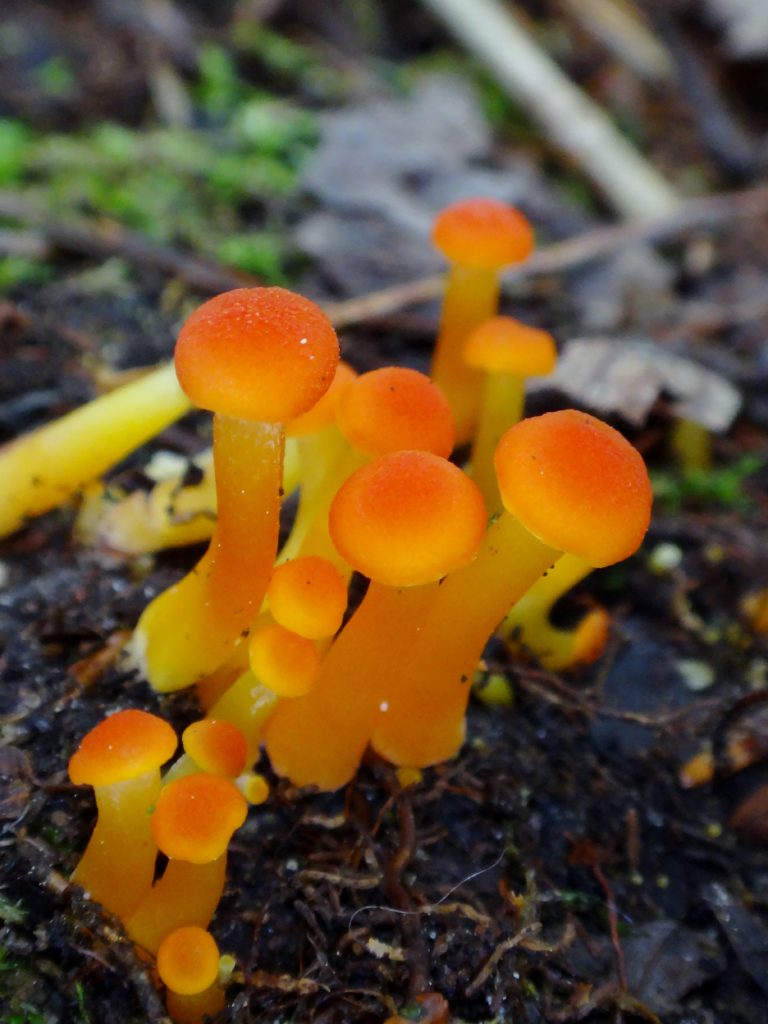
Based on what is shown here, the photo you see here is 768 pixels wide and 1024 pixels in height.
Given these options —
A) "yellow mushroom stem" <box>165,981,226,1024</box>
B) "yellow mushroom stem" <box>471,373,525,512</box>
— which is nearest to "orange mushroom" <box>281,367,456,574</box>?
"yellow mushroom stem" <box>471,373,525,512</box>

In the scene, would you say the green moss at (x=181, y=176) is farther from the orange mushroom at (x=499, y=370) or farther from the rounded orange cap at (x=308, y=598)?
the rounded orange cap at (x=308, y=598)

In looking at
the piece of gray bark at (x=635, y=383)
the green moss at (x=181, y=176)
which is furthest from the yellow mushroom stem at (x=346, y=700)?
the green moss at (x=181, y=176)

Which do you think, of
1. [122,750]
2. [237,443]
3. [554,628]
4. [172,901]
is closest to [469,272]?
[554,628]

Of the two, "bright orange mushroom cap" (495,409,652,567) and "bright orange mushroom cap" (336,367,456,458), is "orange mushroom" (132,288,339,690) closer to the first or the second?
"bright orange mushroom cap" (336,367,456,458)

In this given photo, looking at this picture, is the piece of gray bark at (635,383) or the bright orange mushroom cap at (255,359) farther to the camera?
the piece of gray bark at (635,383)

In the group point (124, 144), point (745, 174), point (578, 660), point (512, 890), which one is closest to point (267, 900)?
point (512, 890)

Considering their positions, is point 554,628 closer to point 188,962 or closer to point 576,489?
point 576,489
